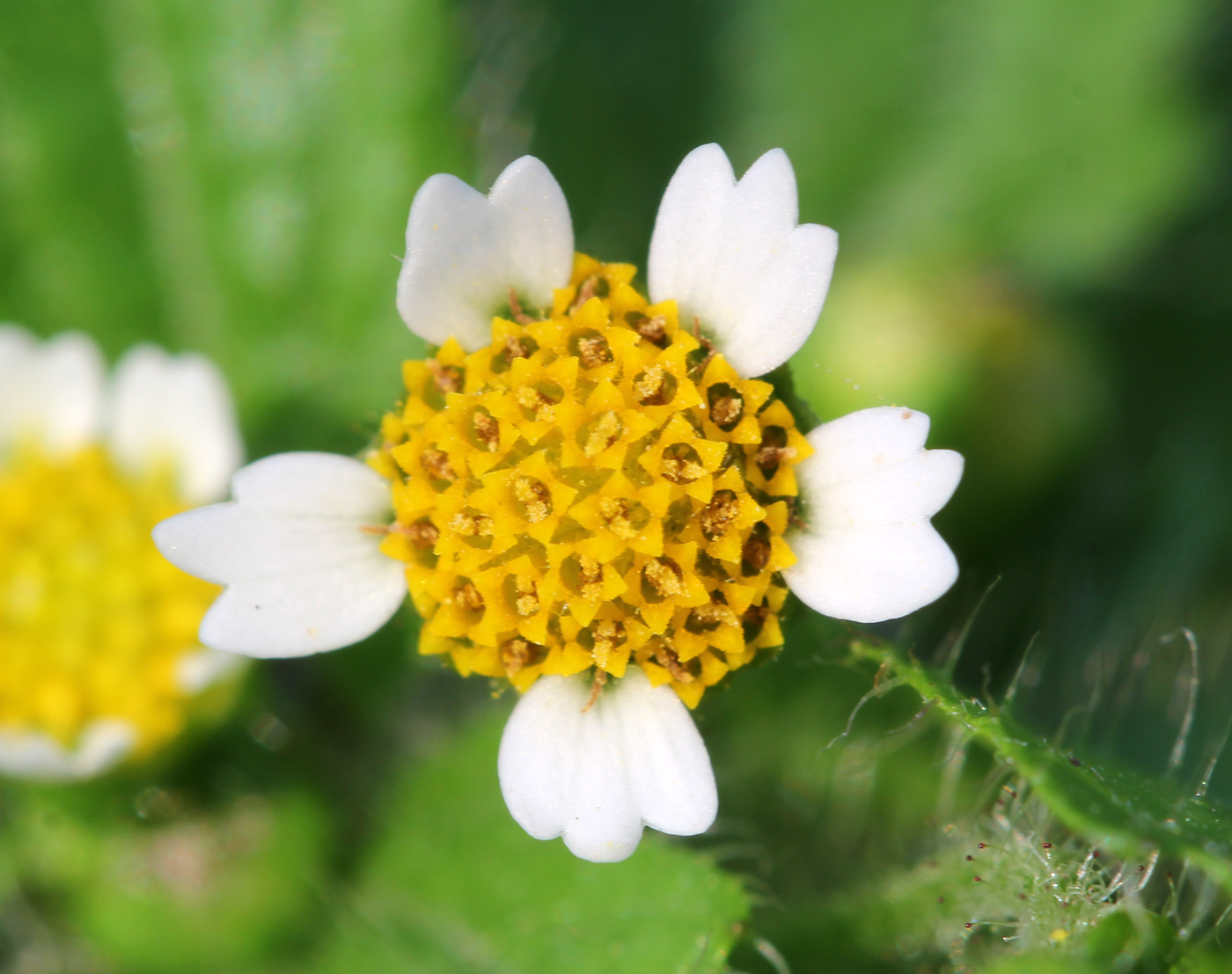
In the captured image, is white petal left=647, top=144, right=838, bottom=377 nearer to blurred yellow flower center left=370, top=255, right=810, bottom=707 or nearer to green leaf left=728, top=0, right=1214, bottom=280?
blurred yellow flower center left=370, top=255, right=810, bottom=707

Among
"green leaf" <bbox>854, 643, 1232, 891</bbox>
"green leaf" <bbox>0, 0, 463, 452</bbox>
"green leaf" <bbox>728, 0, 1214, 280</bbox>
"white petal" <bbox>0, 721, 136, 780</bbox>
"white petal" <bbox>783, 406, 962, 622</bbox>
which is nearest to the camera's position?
"green leaf" <bbox>854, 643, 1232, 891</bbox>

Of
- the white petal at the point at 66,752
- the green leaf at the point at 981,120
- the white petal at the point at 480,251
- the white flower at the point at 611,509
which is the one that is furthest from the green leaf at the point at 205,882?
the green leaf at the point at 981,120

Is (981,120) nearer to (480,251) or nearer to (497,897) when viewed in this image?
(480,251)

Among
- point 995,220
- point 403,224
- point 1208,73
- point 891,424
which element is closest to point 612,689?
point 891,424

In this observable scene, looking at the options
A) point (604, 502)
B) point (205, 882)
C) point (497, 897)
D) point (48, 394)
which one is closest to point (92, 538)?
point (48, 394)

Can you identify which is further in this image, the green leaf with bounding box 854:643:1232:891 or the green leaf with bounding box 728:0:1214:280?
the green leaf with bounding box 728:0:1214:280

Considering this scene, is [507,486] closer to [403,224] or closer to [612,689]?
[612,689]

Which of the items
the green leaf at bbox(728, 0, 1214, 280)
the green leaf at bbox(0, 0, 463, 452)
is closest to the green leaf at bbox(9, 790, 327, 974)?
the green leaf at bbox(0, 0, 463, 452)
